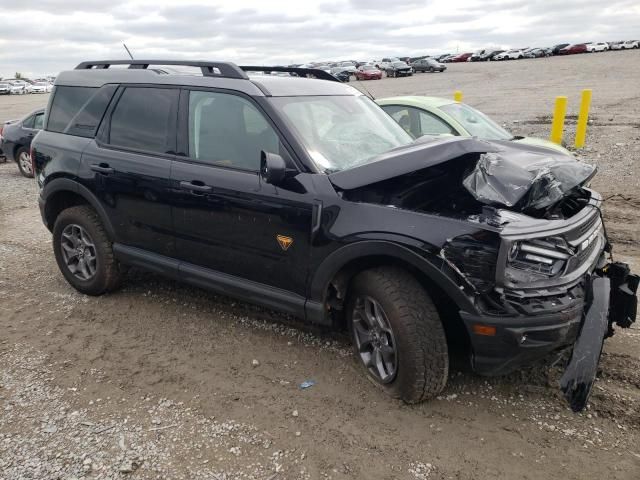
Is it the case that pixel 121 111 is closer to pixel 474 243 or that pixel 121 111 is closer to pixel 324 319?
pixel 324 319

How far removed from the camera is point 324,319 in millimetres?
3436

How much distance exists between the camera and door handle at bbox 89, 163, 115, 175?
432cm

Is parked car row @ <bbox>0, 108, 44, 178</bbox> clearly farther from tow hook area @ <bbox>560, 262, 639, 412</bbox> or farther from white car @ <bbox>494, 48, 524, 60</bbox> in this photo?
white car @ <bbox>494, 48, 524, 60</bbox>

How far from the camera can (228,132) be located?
3764 millimetres

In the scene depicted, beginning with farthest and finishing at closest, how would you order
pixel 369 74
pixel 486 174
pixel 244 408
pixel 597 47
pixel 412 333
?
pixel 597 47
pixel 369 74
pixel 244 408
pixel 486 174
pixel 412 333

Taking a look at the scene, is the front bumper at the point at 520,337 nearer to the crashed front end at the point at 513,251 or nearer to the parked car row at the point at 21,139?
the crashed front end at the point at 513,251

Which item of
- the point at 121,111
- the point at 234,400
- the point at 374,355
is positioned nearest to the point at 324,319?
the point at 374,355

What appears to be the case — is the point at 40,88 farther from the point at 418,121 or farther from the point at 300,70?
the point at 300,70

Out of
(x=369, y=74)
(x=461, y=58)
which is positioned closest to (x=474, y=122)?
(x=369, y=74)

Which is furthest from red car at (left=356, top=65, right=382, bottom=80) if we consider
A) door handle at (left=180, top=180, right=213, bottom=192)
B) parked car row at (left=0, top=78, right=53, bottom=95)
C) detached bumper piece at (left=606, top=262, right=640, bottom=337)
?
detached bumper piece at (left=606, top=262, right=640, bottom=337)

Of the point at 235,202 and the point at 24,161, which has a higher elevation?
the point at 235,202

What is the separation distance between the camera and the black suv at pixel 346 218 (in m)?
2.76

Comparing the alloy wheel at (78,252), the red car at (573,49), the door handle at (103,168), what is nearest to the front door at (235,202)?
the door handle at (103,168)

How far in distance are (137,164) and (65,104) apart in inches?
49.9
